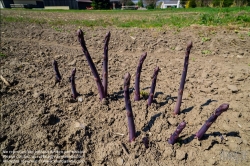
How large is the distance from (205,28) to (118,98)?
5.92 meters

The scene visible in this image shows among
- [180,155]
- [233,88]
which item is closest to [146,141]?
[180,155]

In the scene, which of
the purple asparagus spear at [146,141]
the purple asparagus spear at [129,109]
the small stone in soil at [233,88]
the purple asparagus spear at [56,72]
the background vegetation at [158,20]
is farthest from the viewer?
the background vegetation at [158,20]

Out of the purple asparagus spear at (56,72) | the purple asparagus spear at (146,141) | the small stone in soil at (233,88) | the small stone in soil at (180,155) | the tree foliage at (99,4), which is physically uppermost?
the tree foliage at (99,4)

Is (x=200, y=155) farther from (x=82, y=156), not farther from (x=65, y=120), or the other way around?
(x=65, y=120)

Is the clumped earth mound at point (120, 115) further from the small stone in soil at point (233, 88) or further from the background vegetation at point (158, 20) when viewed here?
the background vegetation at point (158, 20)

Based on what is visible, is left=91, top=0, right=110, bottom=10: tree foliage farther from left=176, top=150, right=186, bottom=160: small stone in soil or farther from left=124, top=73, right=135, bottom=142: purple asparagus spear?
left=176, top=150, right=186, bottom=160: small stone in soil

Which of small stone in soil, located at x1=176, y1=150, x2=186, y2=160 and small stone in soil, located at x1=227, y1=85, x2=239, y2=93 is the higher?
small stone in soil, located at x1=227, y1=85, x2=239, y2=93

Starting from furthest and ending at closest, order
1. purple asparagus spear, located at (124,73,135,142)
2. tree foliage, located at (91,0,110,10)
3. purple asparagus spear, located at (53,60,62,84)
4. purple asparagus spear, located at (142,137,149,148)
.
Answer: tree foliage, located at (91,0,110,10) < purple asparagus spear, located at (53,60,62,84) < purple asparagus spear, located at (142,137,149,148) < purple asparagus spear, located at (124,73,135,142)

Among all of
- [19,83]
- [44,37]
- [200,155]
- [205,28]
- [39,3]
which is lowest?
[200,155]

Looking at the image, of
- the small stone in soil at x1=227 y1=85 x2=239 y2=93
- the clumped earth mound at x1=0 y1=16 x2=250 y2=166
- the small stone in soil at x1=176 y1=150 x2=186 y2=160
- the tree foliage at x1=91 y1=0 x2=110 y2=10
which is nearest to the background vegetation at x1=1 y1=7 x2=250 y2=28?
the clumped earth mound at x1=0 y1=16 x2=250 y2=166

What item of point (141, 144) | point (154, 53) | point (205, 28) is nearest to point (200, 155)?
point (141, 144)

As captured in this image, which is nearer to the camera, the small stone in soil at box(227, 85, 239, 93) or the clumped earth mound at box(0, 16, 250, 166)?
the clumped earth mound at box(0, 16, 250, 166)

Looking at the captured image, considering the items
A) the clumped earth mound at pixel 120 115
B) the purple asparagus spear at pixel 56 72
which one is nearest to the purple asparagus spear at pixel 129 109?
the clumped earth mound at pixel 120 115

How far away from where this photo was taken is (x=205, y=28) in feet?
21.2
